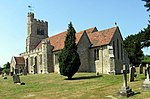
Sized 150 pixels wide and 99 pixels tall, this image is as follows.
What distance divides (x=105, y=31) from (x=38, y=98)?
84.0 ft

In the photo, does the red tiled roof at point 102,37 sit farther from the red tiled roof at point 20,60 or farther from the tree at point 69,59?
the red tiled roof at point 20,60

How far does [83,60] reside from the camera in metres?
40.3

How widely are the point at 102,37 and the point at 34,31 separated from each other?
23.5 metres

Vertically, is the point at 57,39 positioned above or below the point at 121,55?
above

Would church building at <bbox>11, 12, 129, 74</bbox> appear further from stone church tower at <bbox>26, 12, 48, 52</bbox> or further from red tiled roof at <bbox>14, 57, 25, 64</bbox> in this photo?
stone church tower at <bbox>26, 12, 48, 52</bbox>

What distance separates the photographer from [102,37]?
39844 millimetres

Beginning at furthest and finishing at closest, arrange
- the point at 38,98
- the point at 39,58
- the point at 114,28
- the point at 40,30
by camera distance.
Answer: the point at 40,30 → the point at 39,58 → the point at 114,28 → the point at 38,98

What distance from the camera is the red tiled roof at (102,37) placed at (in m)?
38.2

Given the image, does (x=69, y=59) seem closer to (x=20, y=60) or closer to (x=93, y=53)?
(x=93, y=53)

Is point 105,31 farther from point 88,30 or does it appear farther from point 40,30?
point 40,30

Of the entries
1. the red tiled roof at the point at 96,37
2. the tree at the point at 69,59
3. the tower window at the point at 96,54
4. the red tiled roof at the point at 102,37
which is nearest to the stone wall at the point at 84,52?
the red tiled roof at the point at 96,37

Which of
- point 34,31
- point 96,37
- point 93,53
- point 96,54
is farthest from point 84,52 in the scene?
point 34,31

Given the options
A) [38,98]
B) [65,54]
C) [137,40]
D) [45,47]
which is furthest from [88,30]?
[38,98]

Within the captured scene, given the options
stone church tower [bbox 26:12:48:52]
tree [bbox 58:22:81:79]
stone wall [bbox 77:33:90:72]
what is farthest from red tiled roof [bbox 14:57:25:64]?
tree [bbox 58:22:81:79]
